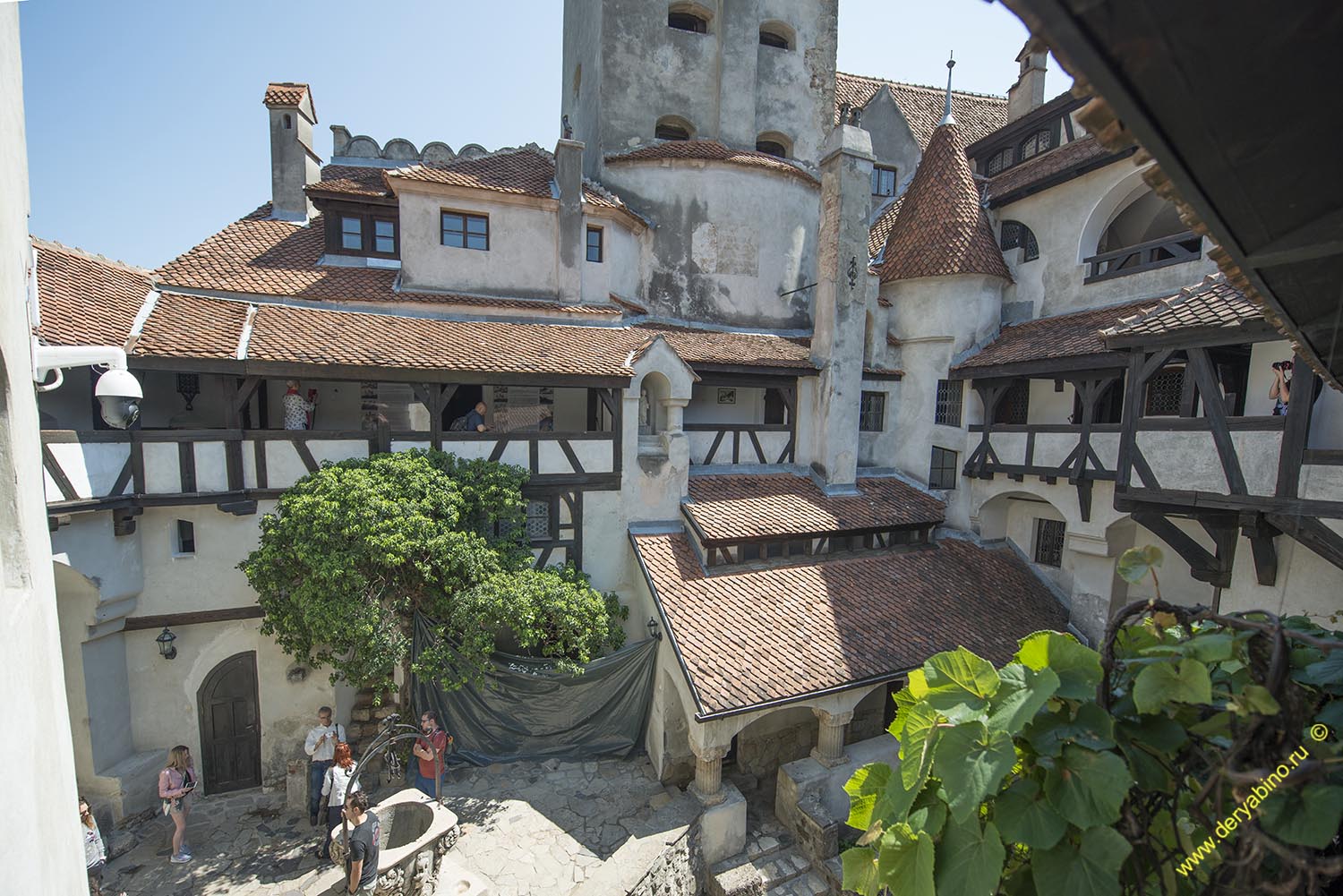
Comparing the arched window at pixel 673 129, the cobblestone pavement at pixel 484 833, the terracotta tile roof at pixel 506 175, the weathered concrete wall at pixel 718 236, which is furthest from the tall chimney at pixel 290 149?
the cobblestone pavement at pixel 484 833

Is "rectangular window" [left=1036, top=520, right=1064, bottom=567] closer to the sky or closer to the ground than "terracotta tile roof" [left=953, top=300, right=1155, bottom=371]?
closer to the ground

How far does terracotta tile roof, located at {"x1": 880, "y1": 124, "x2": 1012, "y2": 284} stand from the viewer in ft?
43.1

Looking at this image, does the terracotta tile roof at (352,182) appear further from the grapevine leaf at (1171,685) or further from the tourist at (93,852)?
the grapevine leaf at (1171,685)

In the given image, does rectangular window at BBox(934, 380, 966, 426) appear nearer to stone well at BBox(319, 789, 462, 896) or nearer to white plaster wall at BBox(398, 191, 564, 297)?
white plaster wall at BBox(398, 191, 564, 297)

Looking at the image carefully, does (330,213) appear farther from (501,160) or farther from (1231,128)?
(1231,128)

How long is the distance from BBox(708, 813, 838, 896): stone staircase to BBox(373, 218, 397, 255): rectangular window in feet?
43.8

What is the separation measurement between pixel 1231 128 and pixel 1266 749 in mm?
1595

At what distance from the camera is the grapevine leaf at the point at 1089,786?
159cm

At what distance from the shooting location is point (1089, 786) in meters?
1.64

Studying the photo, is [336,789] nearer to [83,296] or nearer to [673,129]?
[83,296]

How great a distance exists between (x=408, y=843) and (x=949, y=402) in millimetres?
13224

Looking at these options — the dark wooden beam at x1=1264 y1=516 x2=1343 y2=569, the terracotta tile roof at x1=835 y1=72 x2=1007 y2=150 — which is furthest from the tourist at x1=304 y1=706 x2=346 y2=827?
the terracotta tile roof at x1=835 y1=72 x2=1007 y2=150

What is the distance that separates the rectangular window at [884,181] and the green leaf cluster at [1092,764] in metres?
18.6

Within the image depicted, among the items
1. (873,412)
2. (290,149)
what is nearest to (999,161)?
(873,412)
